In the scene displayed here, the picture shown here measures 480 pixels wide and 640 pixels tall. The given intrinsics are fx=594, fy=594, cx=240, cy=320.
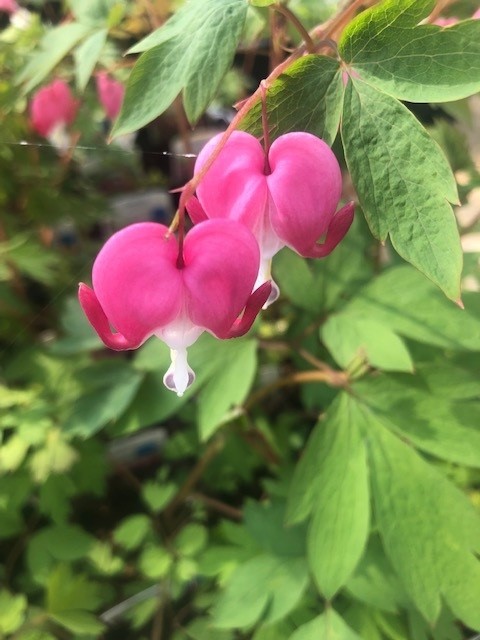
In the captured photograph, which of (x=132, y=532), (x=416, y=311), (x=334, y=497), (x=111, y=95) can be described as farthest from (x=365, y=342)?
(x=111, y=95)

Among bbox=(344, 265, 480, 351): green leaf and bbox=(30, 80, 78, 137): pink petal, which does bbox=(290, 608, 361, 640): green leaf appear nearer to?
bbox=(344, 265, 480, 351): green leaf

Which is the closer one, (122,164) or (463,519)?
(463,519)

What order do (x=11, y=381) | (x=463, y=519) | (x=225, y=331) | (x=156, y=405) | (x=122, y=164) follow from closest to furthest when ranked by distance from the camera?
(x=225, y=331) < (x=463, y=519) < (x=156, y=405) < (x=11, y=381) < (x=122, y=164)

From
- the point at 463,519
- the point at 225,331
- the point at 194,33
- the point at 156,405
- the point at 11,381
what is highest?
the point at 194,33


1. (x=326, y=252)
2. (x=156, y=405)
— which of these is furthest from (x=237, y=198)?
(x=156, y=405)

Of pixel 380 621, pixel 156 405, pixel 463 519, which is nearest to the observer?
pixel 463 519

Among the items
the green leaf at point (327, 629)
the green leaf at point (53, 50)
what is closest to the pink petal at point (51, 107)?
the green leaf at point (53, 50)

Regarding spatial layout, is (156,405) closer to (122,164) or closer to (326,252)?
(326,252)

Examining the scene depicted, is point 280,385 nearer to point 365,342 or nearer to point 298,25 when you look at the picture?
point 365,342
